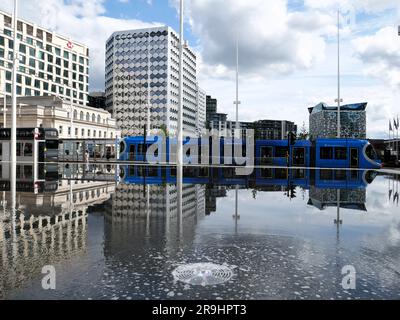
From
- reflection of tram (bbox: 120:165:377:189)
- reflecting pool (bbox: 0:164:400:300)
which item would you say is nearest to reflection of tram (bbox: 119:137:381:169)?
reflection of tram (bbox: 120:165:377:189)

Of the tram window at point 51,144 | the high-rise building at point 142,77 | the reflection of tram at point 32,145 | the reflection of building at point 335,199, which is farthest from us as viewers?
the high-rise building at point 142,77

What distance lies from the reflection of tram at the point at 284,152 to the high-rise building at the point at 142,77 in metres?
88.1

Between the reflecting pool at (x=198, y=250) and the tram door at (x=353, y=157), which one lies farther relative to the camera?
the tram door at (x=353, y=157)

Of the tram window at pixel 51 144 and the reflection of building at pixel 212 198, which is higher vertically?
the tram window at pixel 51 144

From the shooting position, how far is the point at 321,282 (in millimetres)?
4832

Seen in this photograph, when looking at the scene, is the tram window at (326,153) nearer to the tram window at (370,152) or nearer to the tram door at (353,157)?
the tram door at (353,157)

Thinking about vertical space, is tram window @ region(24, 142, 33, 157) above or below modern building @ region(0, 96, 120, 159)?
below

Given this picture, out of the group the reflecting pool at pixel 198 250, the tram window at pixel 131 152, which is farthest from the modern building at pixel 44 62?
the reflecting pool at pixel 198 250

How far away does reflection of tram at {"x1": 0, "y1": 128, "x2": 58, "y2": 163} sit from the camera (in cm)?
3794

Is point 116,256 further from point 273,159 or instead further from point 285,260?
point 273,159

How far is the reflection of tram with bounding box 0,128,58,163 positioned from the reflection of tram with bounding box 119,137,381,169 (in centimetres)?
916

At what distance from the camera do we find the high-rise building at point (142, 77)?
428ft

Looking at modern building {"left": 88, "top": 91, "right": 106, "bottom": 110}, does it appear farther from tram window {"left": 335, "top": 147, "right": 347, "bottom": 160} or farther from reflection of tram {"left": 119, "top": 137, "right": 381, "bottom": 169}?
tram window {"left": 335, "top": 147, "right": 347, "bottom": 160}

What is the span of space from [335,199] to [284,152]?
24282mm
